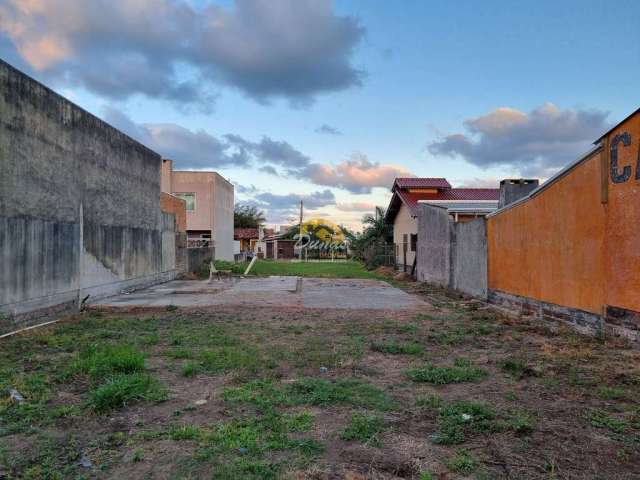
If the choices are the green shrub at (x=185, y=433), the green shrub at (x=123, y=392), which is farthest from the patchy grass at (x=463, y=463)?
the green shrub at (x=123, y=392)

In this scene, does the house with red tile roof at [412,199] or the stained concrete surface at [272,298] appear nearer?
the stained concrete surface at [272,298]

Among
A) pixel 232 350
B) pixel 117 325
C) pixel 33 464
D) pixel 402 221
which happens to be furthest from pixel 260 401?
pixel 402 221

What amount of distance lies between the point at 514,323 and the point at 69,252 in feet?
30.1

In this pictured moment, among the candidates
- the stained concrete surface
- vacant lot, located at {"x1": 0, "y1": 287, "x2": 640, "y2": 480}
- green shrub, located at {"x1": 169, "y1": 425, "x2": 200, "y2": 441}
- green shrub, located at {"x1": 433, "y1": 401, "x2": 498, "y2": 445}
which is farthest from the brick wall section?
green shrub, located at {"x1": 433, "y1": 401, "x2": 498, "y2": 445}

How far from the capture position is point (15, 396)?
13.9 ft

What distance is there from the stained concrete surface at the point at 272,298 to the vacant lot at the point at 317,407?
4.19m

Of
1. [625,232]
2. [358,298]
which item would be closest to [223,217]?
[358,298]

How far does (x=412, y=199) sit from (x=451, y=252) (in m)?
9.75

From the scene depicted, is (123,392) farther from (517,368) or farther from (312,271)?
(312,271)

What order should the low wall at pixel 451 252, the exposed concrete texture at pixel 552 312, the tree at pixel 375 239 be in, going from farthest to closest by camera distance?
the tree at pixel 375 239 < the low wall at pixel 451 252 < the exposed concrete texture at pixel 552 312

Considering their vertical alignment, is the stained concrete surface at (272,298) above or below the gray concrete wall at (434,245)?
below

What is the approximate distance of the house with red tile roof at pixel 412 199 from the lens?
928 inches

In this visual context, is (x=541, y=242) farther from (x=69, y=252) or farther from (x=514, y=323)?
(x=69, y=252)

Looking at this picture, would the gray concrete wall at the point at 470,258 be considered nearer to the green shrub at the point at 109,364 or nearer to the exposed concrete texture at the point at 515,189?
the exposed concrete texture at the point at 515,189
